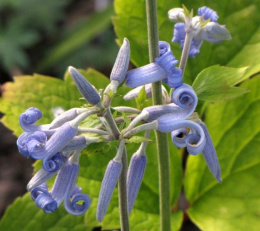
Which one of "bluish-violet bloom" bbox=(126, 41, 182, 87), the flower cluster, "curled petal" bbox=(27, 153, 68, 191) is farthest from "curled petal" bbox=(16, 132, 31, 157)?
"bluish-violet bloom" bbox=(126, 41, 182, 87)

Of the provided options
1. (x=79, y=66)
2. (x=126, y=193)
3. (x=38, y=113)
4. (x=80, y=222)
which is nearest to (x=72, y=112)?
(x=38, y=113)

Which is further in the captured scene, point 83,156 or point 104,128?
point 83,156

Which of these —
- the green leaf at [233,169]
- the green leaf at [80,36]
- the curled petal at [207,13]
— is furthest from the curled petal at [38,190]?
the green leaf at [80,36]

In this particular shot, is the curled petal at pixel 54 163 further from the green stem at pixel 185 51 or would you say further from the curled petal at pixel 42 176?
the green stem at pixel 185 51

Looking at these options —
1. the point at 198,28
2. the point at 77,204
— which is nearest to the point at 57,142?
the point at 77,204

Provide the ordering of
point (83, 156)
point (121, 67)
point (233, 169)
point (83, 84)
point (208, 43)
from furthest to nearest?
point (233, 169) → point (208, 43) → point (83, 156) → point (121, 67) → point (83, 84)

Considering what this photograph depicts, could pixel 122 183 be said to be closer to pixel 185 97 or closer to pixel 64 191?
pixel 64 191
